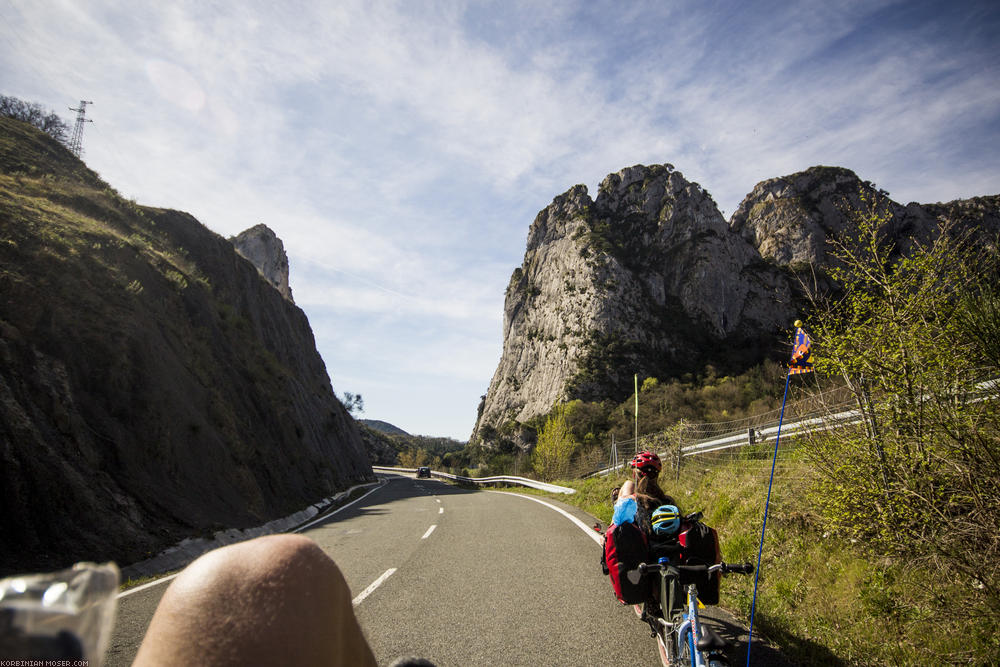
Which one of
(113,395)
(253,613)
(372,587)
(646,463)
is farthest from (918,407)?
(113,395)

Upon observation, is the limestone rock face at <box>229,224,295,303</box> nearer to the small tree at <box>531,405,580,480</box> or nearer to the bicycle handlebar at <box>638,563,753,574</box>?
the small tree at <box>531,405,580,480</box>

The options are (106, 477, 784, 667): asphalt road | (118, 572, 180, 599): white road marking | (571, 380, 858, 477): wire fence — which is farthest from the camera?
(118, 572, 180, 599): white road marking

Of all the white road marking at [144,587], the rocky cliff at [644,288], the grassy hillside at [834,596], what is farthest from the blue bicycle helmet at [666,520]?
the rocky cliff at [644,288]

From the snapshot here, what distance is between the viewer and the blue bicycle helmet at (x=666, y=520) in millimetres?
4477

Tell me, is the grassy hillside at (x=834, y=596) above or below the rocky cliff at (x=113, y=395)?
below

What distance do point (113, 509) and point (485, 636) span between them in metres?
8.12

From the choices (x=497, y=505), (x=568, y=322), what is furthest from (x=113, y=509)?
(x=568, y=322)

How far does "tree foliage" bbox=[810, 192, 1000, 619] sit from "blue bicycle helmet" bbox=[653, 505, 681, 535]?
2.00m

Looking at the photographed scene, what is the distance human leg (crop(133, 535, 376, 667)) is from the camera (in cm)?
113

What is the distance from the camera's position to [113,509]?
928cm

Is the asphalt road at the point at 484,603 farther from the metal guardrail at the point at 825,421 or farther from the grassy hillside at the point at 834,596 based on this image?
the metal guardrail at the point at 825,421

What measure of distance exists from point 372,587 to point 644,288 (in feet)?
300

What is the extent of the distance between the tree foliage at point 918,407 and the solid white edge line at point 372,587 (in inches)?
203

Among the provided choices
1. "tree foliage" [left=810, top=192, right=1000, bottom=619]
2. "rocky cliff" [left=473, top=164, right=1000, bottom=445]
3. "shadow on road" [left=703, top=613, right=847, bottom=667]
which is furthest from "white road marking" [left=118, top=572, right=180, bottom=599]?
"rocky cliff" [left=473, top=164, right=1000, bottom=445]
